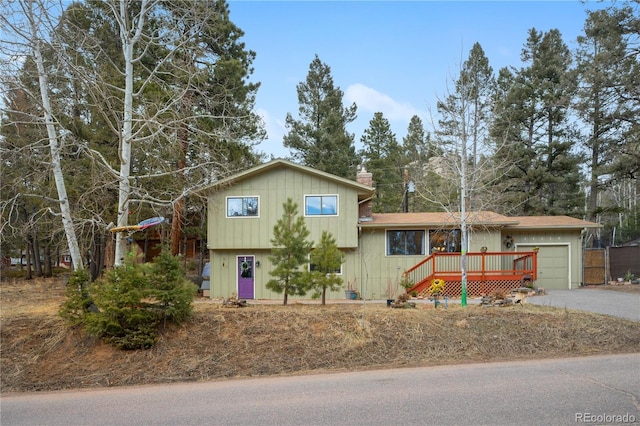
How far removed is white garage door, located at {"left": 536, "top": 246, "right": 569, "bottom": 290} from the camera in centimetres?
1862

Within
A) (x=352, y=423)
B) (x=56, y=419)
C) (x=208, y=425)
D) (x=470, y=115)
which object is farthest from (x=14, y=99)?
(x=470, y=115)

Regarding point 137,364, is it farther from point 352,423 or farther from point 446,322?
point 446,322

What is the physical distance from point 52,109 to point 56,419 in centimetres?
676

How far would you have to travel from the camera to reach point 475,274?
16.4m

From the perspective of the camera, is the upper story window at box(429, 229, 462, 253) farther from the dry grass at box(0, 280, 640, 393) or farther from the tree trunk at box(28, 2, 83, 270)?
the tree trunk at box(28, 2, 83, 270)

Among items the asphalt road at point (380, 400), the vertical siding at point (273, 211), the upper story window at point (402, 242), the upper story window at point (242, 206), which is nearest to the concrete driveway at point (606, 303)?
the asphalt road at point (380, 400)

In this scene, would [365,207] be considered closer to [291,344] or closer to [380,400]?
[291,344]

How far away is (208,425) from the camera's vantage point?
4.78m

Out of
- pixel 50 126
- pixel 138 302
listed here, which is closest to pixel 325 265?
pixel 138 302

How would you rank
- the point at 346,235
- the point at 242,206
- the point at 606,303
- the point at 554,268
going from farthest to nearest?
the point at 554,268
the point at 242,206
the point at 346,235
the point at 606,303

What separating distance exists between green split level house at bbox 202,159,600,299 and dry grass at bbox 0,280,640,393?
7.98 metres

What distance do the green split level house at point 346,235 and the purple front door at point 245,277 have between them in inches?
1.6

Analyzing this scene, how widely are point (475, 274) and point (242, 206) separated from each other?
9482mm

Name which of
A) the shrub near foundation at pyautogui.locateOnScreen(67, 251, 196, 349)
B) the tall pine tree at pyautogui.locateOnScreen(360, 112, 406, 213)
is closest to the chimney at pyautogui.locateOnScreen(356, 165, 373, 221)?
the shrub near foundation at pyautogui.locateOnScreen(67, 251, 196, 349)
